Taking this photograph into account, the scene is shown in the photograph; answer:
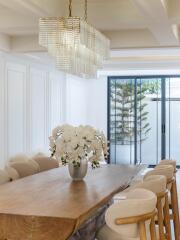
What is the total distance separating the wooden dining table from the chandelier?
1304 millimetres

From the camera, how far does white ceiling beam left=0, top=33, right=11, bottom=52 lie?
7303 mm

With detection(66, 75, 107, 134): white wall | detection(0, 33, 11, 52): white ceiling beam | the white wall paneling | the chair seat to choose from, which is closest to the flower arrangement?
the chair seat

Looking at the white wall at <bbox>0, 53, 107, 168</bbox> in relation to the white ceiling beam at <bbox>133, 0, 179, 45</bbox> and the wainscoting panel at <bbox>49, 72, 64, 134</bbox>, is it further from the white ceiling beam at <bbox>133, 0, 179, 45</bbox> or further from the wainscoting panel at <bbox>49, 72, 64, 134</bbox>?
the white ceiling beam at <bbox>133, 0, 179, 45</bbox>

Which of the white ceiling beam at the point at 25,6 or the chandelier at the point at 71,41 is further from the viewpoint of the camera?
the chandelier at the point at 71,41

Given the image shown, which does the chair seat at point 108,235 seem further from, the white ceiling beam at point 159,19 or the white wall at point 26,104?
the white wall at point 26,104

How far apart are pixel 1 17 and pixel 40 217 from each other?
3822mm

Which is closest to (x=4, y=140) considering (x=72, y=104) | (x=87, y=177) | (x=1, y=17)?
(x=1, y=17)

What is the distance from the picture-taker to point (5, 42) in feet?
24.4

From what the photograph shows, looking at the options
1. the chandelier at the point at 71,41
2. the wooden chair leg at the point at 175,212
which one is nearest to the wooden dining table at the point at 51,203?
the wooden chair leg at the point at 175,212

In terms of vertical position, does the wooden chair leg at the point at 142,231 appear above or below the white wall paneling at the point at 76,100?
below

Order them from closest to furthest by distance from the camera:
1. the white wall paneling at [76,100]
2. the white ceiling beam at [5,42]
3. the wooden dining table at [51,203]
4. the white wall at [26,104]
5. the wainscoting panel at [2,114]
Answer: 1. the wooden dining table at [51,203]
2. the white ceiling beam at [5,42]
3. the wainscoting panel at [2,114]
4. the white wall at [26,104]
5. the white wall paneling at [76,100]

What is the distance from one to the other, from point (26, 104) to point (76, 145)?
4.37 meters

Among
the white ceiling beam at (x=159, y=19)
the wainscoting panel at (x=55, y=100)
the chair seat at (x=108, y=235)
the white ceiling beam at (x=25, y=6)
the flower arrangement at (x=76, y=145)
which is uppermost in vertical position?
the white ceiling beam at (x=25, y=6)

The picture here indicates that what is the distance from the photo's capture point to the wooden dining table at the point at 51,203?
9.58 feet
